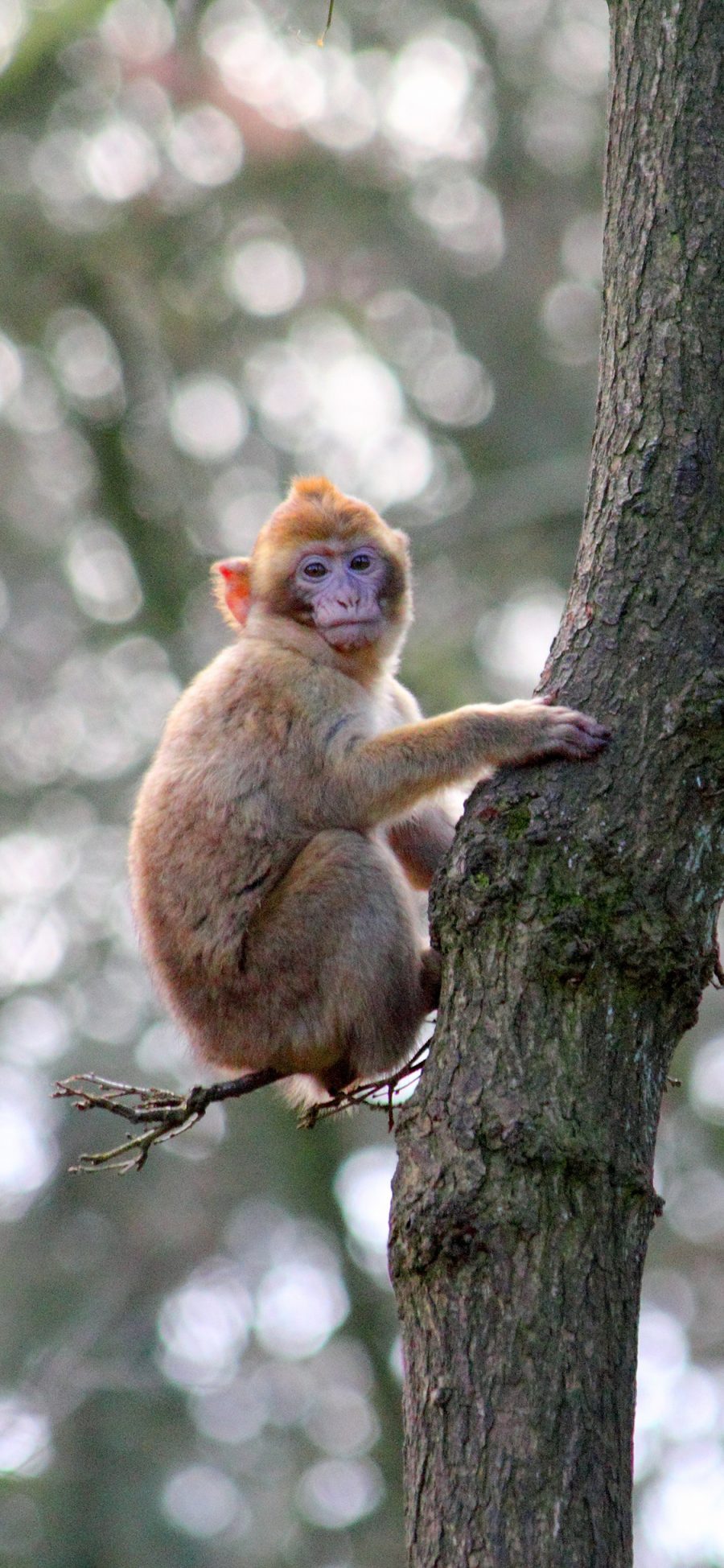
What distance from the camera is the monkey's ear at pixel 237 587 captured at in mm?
6215

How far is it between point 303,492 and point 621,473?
7.58ft

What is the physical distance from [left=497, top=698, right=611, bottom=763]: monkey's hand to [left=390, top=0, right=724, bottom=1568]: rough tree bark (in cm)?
4

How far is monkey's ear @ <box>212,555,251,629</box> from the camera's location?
6215mm

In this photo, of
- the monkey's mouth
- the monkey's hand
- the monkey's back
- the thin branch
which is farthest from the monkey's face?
the monkey's hand

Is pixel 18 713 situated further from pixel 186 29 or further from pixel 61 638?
pixel 186 29

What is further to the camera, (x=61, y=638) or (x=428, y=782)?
(x=61, y=638)

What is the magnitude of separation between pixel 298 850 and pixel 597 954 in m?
1.82

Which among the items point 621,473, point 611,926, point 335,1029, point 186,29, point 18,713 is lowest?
point 611,926

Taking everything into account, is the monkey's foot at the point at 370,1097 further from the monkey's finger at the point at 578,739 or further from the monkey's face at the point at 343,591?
the monkey's face at the point at 343,591

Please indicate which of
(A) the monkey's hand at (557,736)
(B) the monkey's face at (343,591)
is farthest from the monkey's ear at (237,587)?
(A) the monkey's hand at (557,736)

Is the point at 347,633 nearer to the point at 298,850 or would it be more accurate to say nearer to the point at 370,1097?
the point at 298,850

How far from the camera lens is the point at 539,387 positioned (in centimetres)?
1692

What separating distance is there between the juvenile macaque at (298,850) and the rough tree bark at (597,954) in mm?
782

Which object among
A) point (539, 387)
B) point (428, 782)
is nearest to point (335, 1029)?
point (428, 782)
